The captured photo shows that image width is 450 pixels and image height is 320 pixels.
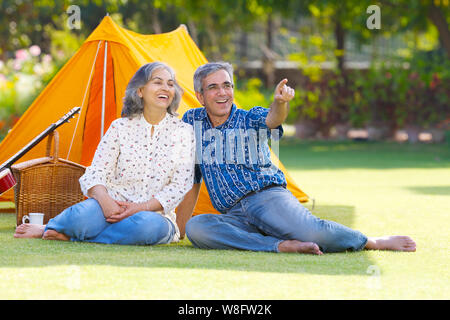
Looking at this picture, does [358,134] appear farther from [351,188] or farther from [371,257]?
[371,257]

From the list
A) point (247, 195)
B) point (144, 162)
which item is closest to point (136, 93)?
point (144, 162)

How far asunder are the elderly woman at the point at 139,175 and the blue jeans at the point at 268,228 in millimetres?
253

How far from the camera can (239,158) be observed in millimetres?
4539

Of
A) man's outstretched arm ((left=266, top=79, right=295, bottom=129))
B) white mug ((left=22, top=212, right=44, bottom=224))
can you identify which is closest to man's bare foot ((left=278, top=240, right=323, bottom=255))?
man's outstretched arm ((left=266, top=79, right=295, bottom=129))

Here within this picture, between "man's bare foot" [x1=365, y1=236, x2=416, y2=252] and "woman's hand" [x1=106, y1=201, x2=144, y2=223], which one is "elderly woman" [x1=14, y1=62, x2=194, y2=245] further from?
"man's bare foot" [x1=365, y1=236, x2=416, y2=252]

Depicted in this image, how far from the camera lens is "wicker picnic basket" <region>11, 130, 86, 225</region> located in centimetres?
529

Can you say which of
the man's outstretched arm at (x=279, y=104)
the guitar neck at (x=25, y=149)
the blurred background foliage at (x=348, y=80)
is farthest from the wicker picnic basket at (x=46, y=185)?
the blurred background foliage at (x=348, y=80)

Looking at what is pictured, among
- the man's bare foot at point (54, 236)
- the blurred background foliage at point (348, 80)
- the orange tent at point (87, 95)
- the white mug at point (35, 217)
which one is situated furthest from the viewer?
the blurred background foliage at point (348, 80)

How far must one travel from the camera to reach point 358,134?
19.3 meters

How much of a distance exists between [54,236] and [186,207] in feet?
2.70

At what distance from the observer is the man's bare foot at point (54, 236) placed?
15.6 feet

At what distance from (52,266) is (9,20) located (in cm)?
2366

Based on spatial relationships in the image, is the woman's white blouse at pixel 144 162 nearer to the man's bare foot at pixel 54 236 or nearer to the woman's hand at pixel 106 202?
the woman's hand at pixel 106 202
